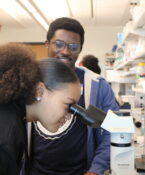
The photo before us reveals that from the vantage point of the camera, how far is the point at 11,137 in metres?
0.73

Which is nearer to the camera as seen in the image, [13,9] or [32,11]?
[32,11]

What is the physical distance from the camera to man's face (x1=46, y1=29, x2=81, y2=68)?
1341 mm

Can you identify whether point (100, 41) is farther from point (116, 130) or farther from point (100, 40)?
point (116, 130)

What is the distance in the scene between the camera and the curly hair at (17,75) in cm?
80

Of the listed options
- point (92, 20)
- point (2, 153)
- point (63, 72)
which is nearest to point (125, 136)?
point (63, 72)

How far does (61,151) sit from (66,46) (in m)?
0.56

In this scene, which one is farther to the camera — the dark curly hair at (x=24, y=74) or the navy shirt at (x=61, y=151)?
the navy shirt at (x=61, y=151)

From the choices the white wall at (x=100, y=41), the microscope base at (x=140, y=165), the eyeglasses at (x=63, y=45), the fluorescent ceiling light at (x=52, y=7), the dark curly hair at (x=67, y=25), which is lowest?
the microscope base at (x=140, y=165)

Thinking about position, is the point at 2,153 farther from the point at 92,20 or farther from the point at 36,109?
the point at 92,20

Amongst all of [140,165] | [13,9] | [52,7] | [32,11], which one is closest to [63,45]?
[140,165]

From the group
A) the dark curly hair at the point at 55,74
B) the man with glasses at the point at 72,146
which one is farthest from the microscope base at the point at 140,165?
the dark curly hair at the point at 55,74

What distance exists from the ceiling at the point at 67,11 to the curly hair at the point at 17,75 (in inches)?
108

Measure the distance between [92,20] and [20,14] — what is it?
5.50ft

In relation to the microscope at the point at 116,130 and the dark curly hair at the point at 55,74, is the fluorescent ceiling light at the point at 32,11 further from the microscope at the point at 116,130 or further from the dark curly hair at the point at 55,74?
the microscope at the point at 116,130
